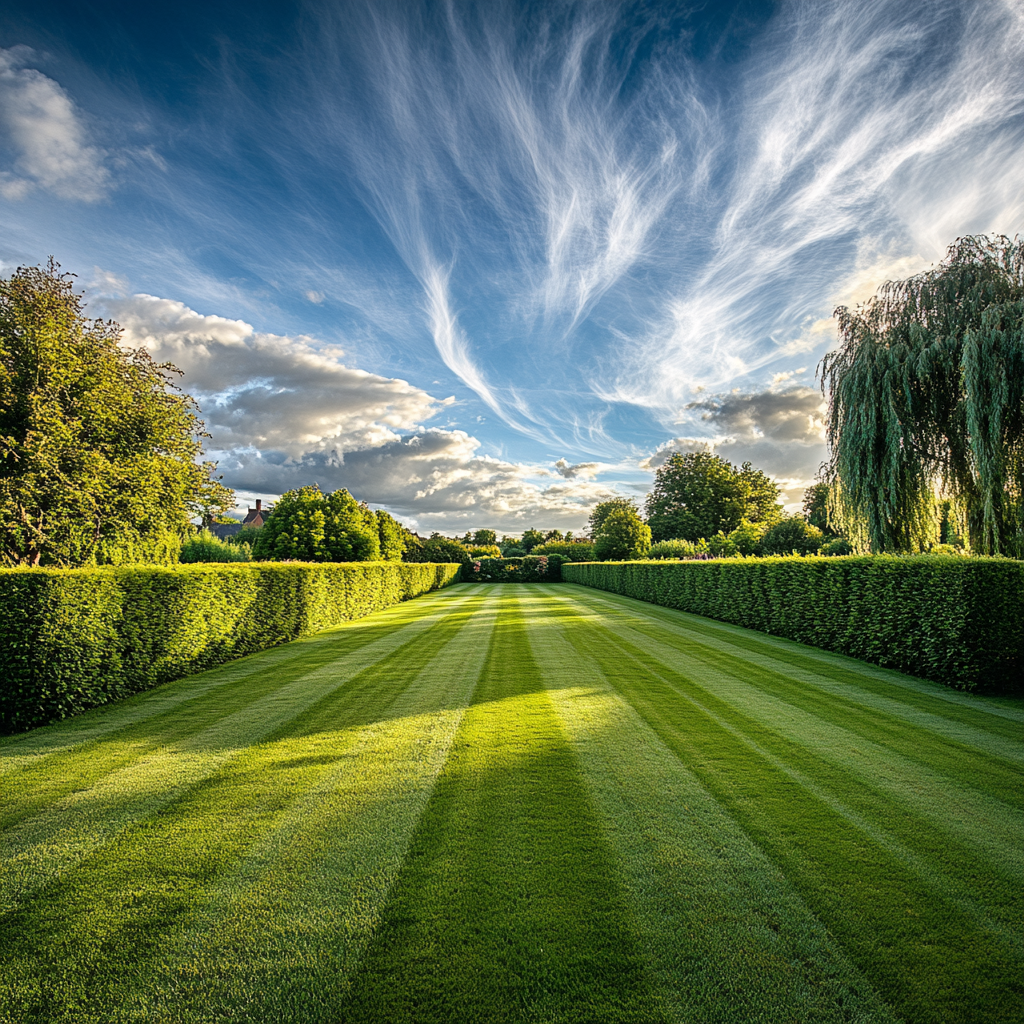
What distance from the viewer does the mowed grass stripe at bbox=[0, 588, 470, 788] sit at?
474 cm

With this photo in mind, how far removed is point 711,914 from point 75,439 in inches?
680

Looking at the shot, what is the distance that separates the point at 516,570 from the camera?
52.8 meters

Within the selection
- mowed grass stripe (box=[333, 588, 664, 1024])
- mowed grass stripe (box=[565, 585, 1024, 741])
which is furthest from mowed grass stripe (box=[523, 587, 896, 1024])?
mowed grass stripe (box=[565, 585, 1024, 741])

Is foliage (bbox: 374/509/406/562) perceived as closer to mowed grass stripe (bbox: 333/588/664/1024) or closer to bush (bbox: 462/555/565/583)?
bush (bbox: 462/555/565/583)

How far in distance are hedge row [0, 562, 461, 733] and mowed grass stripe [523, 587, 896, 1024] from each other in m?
6.28

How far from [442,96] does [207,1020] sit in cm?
1231

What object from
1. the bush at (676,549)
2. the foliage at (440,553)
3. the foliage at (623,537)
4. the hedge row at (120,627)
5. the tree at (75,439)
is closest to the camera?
the hedge row at (120,627)

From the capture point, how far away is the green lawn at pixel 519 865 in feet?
6.42

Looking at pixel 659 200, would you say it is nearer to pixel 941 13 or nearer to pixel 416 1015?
pixel 941 13

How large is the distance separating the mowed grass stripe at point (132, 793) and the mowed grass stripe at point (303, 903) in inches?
27.8

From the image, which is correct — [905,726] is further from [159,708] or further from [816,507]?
[816,507]

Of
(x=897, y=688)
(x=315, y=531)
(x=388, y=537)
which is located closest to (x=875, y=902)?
(x=897, y=688)

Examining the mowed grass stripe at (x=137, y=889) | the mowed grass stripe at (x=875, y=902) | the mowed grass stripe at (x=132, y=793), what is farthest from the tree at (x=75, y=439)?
the mowed grass stripe at (x=875, y=902)

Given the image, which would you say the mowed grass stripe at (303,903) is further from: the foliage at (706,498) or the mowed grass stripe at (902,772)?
the foliage at (706,498)
